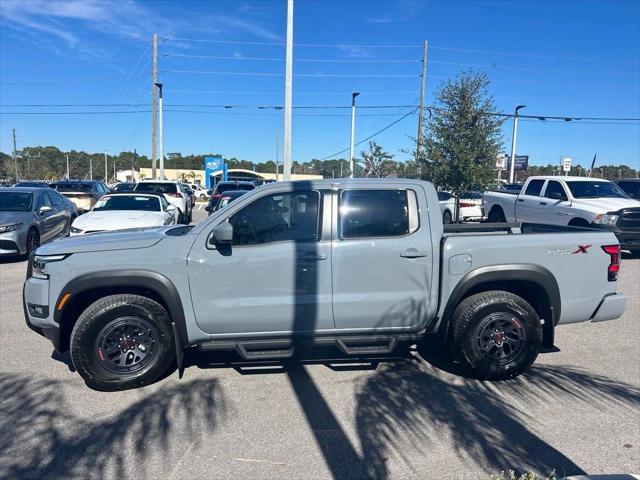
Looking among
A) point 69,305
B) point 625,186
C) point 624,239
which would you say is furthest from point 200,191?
point 69,305

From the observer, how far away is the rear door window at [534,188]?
44.3ft

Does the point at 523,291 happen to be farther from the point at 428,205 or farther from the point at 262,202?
the point at 262,202

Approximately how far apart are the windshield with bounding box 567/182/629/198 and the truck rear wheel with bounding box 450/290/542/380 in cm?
892

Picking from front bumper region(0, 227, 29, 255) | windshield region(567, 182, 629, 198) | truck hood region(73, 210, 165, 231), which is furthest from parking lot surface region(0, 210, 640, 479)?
windshield region(567, 182, 629, 198)

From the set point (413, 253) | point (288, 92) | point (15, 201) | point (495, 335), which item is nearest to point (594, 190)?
point (288, 92)

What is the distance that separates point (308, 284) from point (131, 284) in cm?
152

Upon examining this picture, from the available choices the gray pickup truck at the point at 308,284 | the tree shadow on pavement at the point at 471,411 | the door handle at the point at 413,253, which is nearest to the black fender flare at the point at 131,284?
the gray pickup truck at the point at 308,284

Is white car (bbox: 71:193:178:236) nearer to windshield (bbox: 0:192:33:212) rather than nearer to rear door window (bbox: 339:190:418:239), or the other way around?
windshield (bbox: 0:192:33:212)

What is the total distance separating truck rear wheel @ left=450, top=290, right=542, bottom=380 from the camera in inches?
178

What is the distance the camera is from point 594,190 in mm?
12219

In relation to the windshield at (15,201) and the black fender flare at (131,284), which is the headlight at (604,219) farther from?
the windshield at (15,201)

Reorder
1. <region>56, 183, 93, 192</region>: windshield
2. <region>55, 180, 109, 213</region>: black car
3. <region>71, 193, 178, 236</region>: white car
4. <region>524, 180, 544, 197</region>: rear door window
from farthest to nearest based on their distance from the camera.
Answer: <region>56, 183, 93, 192</region>: windshield → <region>55, 180, 109, 213</region>: black car → <region>524, 180, 544, 197</region>: rear door window → <region>71, 193, 178, 236</region>: white car

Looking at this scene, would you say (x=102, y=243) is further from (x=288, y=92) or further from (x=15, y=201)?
(x=288, y=92)

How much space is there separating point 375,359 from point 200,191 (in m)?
47.3
